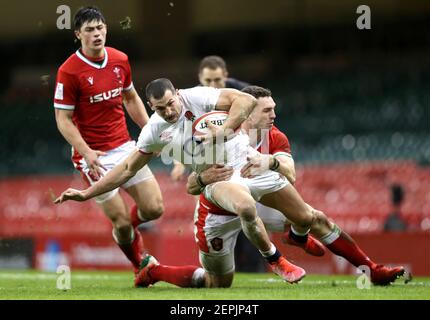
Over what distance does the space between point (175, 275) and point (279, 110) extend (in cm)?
Result: 1430

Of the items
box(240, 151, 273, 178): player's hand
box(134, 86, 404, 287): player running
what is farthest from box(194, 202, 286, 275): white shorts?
box(240, 151, 273, 178): player's hand

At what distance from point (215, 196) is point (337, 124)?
13073 millimetres

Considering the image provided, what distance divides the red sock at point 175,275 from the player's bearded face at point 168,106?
4.06ft

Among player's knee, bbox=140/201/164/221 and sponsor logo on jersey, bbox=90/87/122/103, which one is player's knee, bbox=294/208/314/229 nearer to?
player's knee, bbox=140/201/164/221

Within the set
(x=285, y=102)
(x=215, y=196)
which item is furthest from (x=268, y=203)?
(x=285, y=102)

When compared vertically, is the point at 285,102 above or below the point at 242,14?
below

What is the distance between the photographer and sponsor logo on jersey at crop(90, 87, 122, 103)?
8.66m

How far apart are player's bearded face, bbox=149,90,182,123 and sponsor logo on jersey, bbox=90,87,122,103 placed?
1.47 metres

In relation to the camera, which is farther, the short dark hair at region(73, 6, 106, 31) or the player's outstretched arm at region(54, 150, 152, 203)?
the short dark hair at region(73, 6, 106, 31)

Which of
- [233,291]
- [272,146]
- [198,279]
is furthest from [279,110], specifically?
[233,291]

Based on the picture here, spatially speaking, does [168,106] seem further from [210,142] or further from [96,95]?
[96,95]

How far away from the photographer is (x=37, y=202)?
1880 cm
